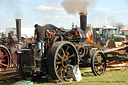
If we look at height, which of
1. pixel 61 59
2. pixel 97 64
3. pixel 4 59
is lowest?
pixel 97 64

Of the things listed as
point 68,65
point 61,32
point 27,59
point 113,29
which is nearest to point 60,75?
point 68,65

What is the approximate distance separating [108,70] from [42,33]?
10.6 feet

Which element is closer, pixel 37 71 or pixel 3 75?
pixel 37 71

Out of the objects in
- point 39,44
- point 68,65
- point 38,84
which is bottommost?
point 38,84

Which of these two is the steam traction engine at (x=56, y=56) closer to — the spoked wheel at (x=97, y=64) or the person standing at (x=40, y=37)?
the spoked wheel at (x=97, y=64)

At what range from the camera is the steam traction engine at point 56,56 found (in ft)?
19.9

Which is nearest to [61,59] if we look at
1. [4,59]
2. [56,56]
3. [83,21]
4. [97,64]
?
[56,56]

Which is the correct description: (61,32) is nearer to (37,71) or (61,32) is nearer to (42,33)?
(42,33)

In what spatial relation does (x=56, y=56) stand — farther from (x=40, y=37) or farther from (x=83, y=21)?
(x=83, y=21)

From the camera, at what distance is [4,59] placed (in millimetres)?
9203

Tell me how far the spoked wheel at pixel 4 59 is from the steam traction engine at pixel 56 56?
8.10ft

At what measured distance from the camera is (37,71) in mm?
6090

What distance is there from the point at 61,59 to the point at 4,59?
3.64m

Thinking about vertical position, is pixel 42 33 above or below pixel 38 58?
above
